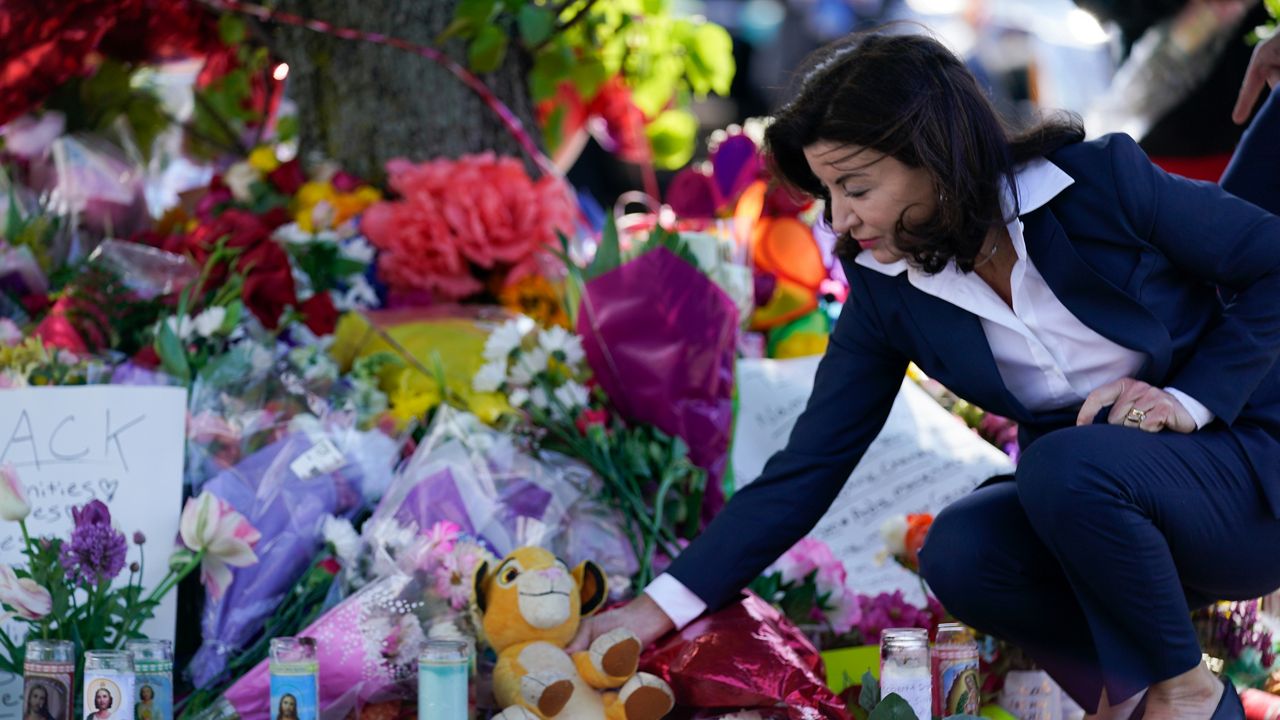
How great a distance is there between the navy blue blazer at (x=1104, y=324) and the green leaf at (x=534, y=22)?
1377 mm

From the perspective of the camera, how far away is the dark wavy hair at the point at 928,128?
1729mm

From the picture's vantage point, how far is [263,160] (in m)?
3.43

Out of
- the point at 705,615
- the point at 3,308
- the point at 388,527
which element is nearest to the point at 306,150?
the point at 3,308

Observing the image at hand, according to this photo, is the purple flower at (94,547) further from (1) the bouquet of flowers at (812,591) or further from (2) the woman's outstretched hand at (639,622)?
(1) the bouquet of flowers at (812,591)

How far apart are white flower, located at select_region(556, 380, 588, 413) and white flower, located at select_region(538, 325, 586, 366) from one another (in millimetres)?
41

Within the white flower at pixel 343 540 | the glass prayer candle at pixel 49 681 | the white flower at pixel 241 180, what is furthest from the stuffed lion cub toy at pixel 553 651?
the white flower at pixel 241 180

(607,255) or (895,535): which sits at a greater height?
(607,255)

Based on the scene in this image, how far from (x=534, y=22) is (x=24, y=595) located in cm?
174

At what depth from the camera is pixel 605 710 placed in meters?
1.76

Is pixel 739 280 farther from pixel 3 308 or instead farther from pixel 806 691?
pixel 3 308

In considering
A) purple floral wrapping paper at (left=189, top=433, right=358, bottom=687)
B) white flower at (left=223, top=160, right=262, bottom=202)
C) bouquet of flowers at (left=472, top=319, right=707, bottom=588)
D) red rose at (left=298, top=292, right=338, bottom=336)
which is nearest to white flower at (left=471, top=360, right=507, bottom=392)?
bouquet of flowers at (left=472, top=319, right=707, bottom=588)

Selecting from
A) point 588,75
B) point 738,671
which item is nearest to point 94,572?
point 738,671

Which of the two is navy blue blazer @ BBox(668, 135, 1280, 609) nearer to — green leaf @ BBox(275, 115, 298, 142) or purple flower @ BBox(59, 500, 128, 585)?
purple flower @ BBox(59, 500, 128, 585)

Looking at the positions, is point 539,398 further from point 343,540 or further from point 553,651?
point 553,651
